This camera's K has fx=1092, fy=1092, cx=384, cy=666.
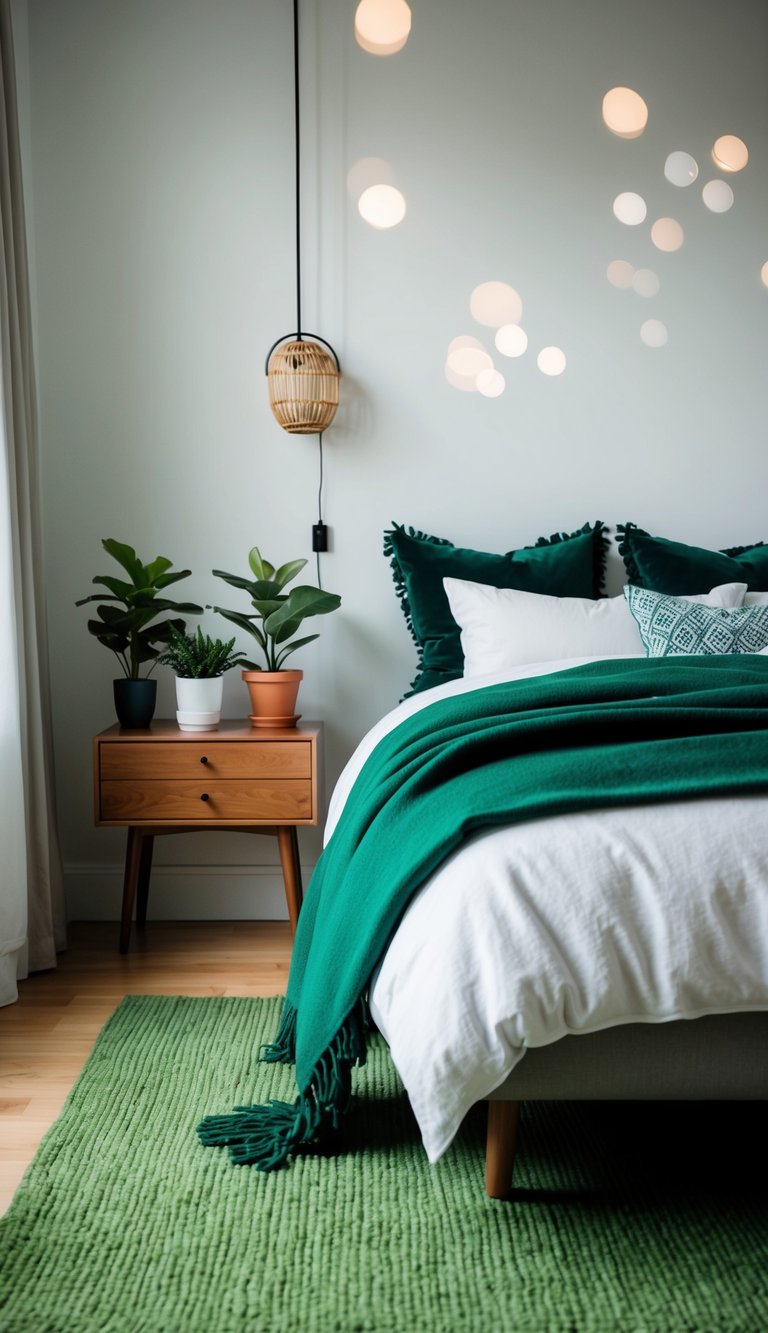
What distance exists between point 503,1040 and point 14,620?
1680mm

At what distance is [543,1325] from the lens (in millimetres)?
1304

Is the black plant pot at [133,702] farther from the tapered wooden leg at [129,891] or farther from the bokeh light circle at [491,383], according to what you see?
the bokeh light circle at [491,383]

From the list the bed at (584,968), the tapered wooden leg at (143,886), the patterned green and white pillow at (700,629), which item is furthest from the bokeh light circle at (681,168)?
the tapered wooden leg at (143,886)

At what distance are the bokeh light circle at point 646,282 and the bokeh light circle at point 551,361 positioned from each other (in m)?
0.29

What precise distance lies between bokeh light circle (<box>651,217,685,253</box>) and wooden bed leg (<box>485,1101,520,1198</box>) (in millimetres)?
2569

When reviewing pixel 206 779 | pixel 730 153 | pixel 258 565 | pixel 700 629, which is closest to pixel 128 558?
pixel 258 565

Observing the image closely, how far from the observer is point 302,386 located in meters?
3.03

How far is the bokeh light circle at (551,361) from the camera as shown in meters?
3.19

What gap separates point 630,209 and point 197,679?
186 centimetres

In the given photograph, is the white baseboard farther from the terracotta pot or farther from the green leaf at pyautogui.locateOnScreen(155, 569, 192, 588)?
the green leaf at pyautogui.locateOnScreen(155, 569, 192, 588)

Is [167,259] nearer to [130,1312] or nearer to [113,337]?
[113,337]

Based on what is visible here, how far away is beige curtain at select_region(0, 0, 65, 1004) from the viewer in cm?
251

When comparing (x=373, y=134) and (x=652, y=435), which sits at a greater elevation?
(x=373, y=134)

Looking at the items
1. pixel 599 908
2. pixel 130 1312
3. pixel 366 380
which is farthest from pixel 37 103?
pixel 130 1312
